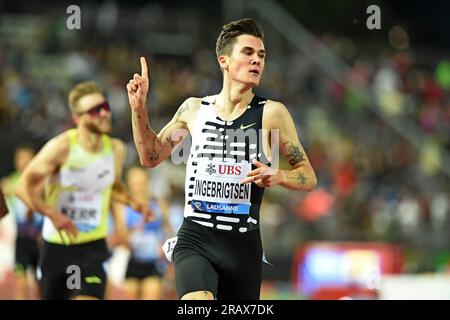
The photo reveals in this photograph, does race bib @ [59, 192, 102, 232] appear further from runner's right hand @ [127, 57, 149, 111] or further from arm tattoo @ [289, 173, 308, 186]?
arm tattoo @ [289, 173, 308, 186]

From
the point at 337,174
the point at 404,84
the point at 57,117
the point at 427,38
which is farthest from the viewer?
the point at 427,38

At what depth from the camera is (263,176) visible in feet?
24.9

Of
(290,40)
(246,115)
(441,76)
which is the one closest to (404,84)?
(441,76)

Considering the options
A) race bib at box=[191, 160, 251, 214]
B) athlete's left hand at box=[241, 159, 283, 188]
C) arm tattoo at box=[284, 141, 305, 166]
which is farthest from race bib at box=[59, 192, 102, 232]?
athlete's left hand at box=[241, 159, 283, 188]

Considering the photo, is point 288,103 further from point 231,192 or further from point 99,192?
point 231,192

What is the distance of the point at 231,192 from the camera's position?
26.8 ft

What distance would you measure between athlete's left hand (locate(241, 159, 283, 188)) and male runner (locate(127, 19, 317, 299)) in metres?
0.34

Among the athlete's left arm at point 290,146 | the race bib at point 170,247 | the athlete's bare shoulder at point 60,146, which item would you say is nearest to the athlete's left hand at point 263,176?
the athlete's left arm at point 290,146

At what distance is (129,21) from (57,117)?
19.5 feet

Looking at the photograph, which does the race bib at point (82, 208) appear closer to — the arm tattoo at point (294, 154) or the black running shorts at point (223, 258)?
the black running shorts at point (223, 258)

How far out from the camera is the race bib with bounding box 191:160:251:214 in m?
8.16
